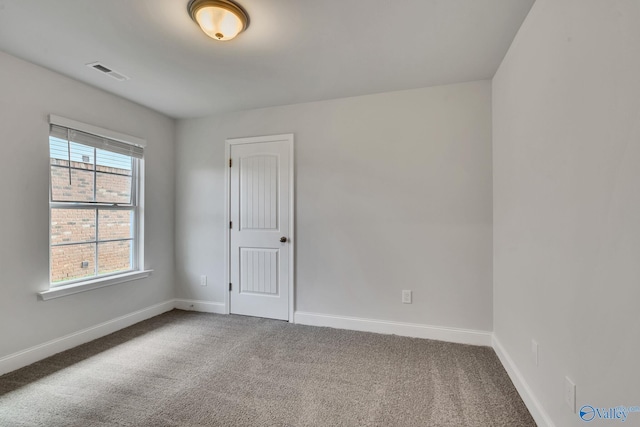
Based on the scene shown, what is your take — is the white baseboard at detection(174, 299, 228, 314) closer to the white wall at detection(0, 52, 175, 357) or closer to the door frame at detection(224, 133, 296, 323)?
the door frame at detection(224, 133, 296, 323)

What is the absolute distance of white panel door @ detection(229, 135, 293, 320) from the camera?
11.0 ft

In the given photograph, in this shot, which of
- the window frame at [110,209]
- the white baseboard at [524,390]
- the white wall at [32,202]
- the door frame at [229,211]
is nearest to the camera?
the white baseboard at [524,390]

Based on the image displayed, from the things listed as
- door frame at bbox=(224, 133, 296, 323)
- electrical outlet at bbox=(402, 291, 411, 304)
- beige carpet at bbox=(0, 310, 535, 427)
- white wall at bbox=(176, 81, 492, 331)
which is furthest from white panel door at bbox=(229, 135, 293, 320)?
electrical outlet at bbox=(402, 291, 411, 304)

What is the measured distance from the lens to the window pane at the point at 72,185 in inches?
102

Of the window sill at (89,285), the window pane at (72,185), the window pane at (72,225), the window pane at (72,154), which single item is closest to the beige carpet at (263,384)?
the window sill at (89,285)

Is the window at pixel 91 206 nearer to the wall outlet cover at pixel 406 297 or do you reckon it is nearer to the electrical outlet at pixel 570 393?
the wall outlet cover at pixel 406 297

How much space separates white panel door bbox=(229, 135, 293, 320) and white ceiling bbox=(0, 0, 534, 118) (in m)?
0.74

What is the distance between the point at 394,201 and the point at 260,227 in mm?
1568

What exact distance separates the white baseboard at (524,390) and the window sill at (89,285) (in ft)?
11.9

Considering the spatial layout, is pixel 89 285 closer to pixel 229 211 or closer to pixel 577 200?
pixel 229 211

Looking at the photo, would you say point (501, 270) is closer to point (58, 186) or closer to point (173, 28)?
point (173, 28)

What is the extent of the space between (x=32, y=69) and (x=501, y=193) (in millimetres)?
3995

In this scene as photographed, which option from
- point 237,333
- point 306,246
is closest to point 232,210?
point 306,246

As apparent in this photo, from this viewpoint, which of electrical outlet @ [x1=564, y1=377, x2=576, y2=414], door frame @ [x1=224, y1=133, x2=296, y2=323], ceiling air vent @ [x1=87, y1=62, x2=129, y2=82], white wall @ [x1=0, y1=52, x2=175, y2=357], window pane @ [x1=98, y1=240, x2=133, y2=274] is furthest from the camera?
door frame @ [x1=224, y1=133, x2=296, y2=323]
